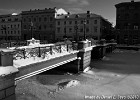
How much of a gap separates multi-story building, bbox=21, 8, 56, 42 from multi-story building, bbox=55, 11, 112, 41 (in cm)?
235

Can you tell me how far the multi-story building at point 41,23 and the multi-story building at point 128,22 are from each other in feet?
79.6

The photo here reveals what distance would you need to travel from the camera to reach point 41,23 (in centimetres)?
5809

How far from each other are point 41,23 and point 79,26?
15261 mm

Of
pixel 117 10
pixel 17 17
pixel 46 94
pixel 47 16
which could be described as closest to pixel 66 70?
pixel 46 94

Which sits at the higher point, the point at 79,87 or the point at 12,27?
the point at 12,27

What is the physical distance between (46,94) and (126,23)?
48789 mm

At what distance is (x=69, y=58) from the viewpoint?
56.4 ft

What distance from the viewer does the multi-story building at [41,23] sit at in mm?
56062

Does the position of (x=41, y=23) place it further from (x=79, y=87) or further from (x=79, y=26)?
(x=79, y=87)

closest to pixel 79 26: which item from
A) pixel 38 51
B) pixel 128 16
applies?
pixel 128 16

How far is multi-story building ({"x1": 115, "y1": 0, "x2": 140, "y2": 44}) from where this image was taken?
53.1 metres

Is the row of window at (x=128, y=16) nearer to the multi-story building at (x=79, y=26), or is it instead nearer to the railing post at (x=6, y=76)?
the multi-story building at (x=79, y=26)

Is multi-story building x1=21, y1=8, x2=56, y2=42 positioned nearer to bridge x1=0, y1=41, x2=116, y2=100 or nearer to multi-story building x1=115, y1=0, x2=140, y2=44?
multi-story building x1=115, y1=0, x2=140, y2=44

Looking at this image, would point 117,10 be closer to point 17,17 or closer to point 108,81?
point 17,17
